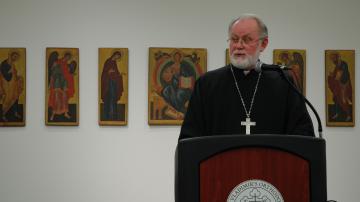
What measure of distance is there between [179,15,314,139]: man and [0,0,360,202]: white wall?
2.35m

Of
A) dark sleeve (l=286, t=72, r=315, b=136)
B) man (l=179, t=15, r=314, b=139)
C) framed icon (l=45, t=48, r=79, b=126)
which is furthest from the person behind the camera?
framed icon (l=45, t=48, r=79, b=126)

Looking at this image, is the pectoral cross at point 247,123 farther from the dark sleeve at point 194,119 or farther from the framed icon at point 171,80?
the framed icon at point 171,80

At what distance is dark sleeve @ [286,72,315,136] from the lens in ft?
9.20

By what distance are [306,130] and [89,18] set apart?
3.57m

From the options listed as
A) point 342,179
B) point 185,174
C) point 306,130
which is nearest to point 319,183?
point 185,174

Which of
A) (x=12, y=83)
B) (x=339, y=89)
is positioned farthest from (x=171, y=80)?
(x=339, y=89)

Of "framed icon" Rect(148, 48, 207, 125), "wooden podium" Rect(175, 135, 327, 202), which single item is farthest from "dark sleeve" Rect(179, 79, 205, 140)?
"framed icon" Rect(148, 48, 207, 125)

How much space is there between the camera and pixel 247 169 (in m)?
1.64

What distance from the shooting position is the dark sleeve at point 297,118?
9.20 feet

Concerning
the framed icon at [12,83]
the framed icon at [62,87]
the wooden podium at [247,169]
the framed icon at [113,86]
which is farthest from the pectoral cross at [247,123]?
the framed icon at [12,83]

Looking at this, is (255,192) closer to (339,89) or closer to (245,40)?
(245,40)

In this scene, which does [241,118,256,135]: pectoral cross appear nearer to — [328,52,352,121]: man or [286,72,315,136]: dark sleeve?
[286,72,315,136]: dark sleeve

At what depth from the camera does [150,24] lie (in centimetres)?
563

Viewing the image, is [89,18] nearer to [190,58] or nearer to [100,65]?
[100,65]
